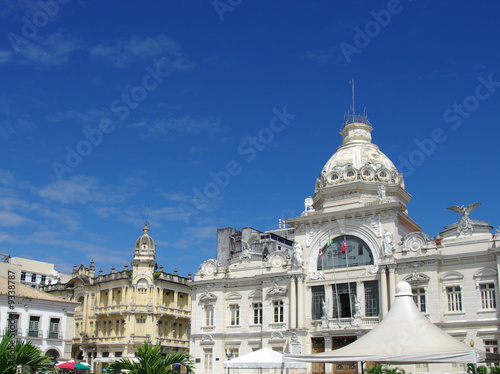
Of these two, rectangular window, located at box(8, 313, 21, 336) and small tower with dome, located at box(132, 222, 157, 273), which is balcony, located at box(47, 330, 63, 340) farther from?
small tower with dome, located at box(132, 222, 157, 273)

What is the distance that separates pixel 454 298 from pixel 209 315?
786 inches

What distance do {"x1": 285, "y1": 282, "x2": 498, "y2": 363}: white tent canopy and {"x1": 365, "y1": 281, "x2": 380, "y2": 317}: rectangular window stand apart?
940 inches

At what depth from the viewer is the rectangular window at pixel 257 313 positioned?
4826cm

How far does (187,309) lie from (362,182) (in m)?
24.7

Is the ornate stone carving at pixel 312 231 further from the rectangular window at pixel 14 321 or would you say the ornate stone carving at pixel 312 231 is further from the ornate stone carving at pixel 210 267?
the rectangular window at pixel 14 321

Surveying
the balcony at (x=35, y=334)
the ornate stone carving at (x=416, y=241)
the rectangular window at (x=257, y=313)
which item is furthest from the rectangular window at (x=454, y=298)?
the balcony at (x=35, y=334)

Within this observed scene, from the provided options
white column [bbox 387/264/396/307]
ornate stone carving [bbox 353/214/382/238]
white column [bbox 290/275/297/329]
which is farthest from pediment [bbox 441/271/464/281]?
white column [bbox 290/275/297/329]

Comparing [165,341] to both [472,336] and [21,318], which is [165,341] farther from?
[472,336]

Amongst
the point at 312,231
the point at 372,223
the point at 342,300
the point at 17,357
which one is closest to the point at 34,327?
the point at 312,231

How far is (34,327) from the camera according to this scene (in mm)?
45906

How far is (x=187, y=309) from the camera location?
61.8 m

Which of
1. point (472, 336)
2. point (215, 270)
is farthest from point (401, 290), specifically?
point (215, 270)

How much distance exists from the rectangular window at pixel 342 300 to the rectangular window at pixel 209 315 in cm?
1107

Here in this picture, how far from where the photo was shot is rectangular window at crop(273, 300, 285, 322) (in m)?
47.0
